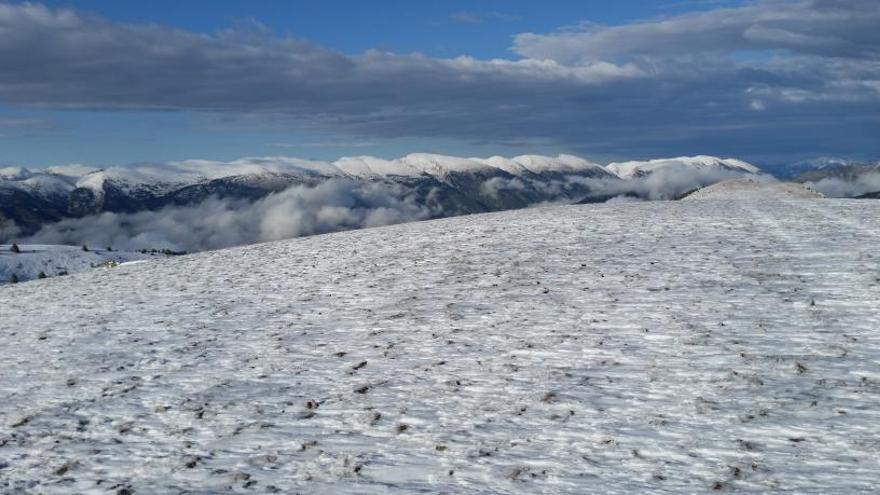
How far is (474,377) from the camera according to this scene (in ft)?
43.5

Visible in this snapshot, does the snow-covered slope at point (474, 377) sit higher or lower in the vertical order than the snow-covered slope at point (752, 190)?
lower

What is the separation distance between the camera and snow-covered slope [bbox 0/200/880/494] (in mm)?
9727

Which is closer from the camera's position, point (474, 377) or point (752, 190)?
point (474, 377)

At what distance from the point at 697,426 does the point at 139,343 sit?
491 inches

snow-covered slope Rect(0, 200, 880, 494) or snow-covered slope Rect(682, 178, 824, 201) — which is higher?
snow-covered slope Rect(682, 178, 824, 201)

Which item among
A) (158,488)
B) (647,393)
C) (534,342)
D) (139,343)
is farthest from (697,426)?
(139,343)

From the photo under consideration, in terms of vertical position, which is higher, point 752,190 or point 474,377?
point 752,190

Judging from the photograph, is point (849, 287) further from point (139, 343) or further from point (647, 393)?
point (139, 343)

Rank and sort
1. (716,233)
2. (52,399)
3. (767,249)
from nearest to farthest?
(52,399), (767,249), (716,233)

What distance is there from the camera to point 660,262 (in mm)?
22203

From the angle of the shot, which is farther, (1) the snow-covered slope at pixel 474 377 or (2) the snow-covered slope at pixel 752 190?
(2) the snow-covered slope at pixel 752 190

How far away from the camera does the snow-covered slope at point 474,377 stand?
9727 mm

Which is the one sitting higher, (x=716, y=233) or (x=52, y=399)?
(x=716, y=233)

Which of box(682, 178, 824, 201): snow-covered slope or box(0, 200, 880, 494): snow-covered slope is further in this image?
box(682, 178, 824, 201): snow-covered slope
